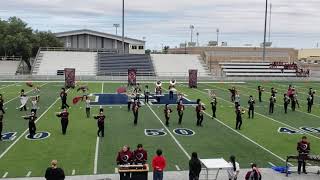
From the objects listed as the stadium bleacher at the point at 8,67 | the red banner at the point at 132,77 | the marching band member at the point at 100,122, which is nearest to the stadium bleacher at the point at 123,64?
the stadium bleacher at the point at 8,67

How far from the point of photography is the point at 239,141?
64.5 ft

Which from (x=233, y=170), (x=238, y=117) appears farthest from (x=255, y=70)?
(x=233, y=170)

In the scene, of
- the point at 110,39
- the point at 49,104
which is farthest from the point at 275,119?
the point at 110,39

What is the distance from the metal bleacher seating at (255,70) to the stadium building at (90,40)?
20.3 metres

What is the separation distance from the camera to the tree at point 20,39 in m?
68.5

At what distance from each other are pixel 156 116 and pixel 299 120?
7.50m

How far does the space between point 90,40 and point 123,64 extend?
67.8 feet

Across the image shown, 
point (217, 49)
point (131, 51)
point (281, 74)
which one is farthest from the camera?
point (217, 49)

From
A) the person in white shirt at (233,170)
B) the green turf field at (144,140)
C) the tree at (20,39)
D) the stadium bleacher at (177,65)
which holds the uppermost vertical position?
the tree at (20,39)

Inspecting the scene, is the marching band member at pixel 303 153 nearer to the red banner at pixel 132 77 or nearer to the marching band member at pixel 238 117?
the marching band member at pixel 238 117

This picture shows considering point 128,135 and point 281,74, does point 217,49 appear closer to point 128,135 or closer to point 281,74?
point 281,74

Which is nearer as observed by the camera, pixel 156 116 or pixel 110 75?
pixel 156 116

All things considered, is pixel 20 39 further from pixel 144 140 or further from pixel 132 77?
pixel 144 140

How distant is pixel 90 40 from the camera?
86.6 meters
